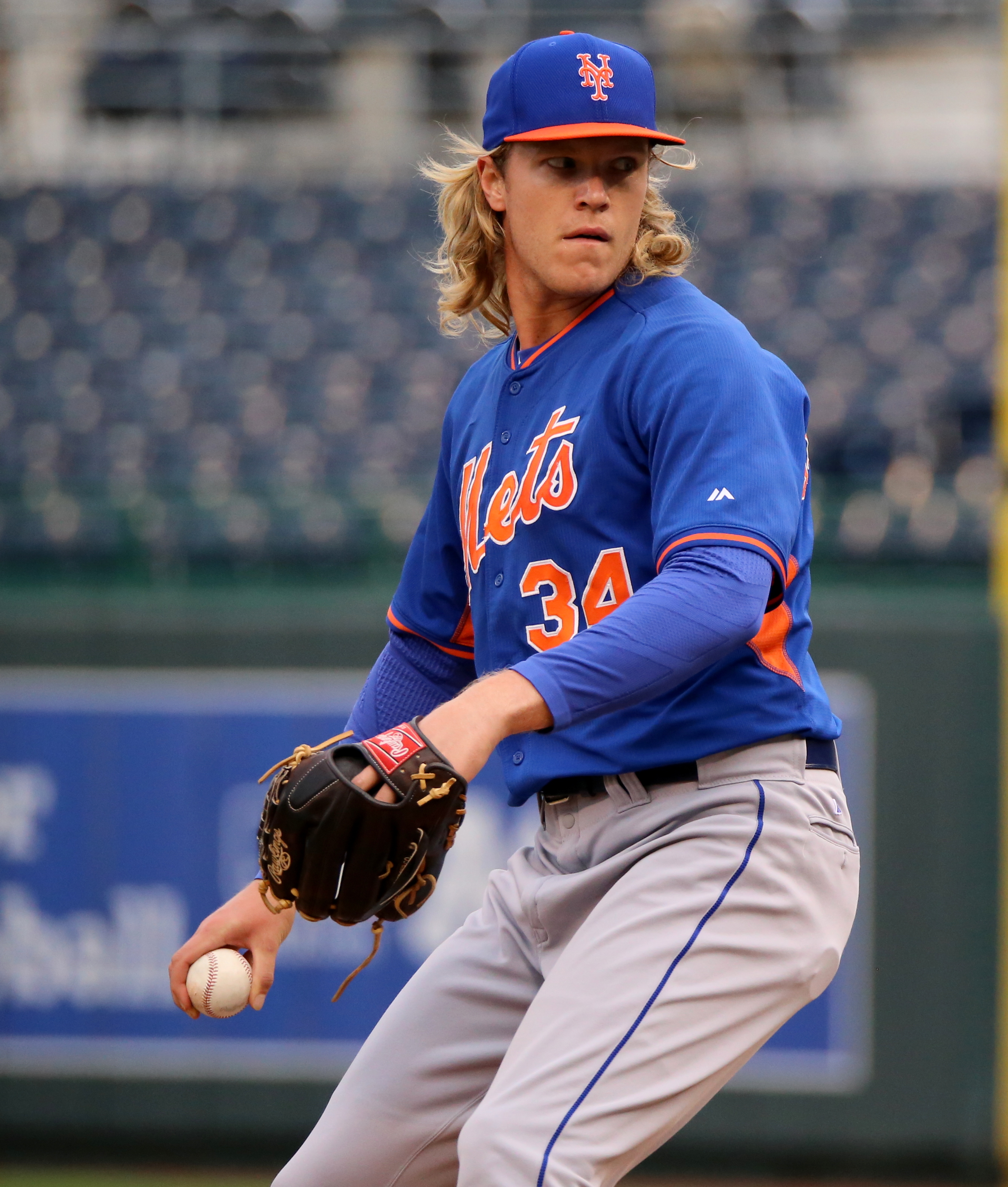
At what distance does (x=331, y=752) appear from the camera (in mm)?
1731

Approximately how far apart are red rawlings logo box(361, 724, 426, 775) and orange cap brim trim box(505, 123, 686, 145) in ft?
2.70

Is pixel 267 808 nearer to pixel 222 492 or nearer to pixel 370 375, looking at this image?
pixel 222 492

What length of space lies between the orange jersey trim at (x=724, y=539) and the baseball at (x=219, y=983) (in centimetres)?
82

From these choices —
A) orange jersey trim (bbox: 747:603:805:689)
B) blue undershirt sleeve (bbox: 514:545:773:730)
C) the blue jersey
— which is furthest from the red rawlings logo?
orange jersey trim (bbox: 747:603:805:689)

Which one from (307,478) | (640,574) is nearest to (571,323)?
(640,574)

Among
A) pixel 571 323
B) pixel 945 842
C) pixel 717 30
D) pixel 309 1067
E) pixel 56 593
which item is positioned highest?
pixel 717 30

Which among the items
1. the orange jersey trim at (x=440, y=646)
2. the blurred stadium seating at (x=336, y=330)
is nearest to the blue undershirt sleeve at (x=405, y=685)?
the orange jersey trim at (x=440, y=646)

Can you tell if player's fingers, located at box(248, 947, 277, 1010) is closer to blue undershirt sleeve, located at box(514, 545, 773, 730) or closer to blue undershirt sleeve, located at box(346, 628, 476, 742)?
blue undershirt sleeve, located at box(346, 628, 476, 742)

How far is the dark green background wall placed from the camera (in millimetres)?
5480

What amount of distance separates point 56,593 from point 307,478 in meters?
2.23

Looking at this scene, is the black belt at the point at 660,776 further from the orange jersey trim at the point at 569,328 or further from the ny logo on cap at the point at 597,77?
the ny logo on cap at the point at 597,77

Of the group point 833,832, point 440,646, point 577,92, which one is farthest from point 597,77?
point 833,832

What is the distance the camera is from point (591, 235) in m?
2.09

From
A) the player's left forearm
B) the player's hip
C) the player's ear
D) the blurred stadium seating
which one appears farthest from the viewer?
the blurred stadium seating
